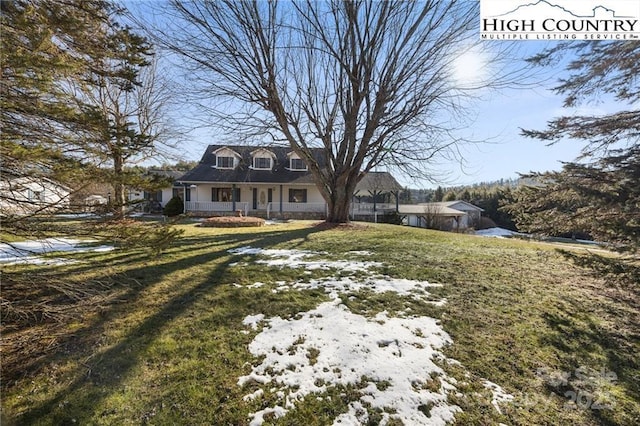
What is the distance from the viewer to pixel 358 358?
3.26 m

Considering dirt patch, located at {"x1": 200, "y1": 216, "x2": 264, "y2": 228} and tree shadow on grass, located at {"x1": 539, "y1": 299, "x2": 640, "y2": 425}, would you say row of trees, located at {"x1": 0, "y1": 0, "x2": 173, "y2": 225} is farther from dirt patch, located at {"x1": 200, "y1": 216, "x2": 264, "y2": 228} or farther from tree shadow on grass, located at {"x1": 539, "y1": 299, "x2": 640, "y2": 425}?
dirt patch, located at {"x1": 200, "y1": 216, "x2": 264, "y2": 228}

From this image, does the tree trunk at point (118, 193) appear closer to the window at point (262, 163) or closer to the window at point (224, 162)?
the window at point (262, 163)

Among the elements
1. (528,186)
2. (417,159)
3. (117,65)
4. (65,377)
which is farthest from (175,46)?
(528,186)

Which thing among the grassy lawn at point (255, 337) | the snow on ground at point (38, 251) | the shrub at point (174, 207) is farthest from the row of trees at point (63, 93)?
the shrub at point (174, 207)

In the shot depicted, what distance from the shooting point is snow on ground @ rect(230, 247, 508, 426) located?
8.73ft

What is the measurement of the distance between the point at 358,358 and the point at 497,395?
1393 millimetres

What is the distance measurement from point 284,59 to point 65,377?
11257 mm

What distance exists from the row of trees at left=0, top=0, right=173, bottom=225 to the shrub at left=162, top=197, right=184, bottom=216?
16.8 m

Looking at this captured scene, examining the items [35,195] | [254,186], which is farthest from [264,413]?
[254,186]

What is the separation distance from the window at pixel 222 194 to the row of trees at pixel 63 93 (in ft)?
64.2

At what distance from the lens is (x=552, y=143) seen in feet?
21.0

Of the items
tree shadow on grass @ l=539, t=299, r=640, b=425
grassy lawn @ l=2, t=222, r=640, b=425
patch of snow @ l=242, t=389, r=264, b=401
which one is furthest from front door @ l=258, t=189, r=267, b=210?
patch of snow @ l=242, t=389, r=264, b=401

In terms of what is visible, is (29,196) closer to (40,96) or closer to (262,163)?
(40,96)

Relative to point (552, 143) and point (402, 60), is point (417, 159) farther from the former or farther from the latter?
point (552, 143)
